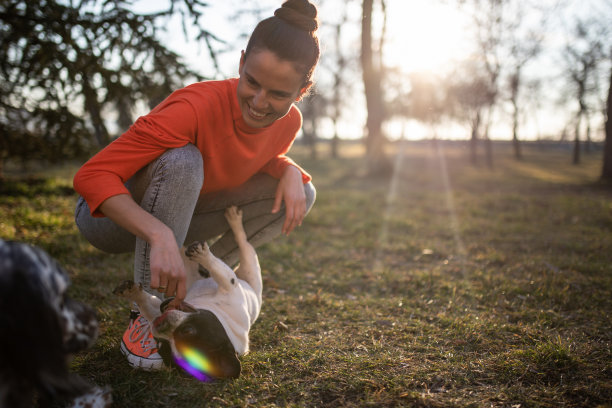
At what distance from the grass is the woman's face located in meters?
1.44

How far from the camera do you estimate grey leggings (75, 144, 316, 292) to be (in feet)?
6.30

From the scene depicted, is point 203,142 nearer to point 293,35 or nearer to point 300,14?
point 293,35

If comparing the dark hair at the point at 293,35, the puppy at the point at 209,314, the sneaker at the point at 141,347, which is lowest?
the sneaker at the point at 141,347

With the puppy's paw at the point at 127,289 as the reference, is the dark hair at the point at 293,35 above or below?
above

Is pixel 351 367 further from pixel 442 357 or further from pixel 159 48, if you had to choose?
pixel 159 48

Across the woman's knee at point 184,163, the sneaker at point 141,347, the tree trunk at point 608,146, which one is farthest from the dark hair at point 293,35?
the tree trunk at point 608,146

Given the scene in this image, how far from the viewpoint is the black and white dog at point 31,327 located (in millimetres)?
1006

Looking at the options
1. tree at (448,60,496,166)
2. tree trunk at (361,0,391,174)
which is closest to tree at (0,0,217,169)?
tree trunk at (361,0,391,174)

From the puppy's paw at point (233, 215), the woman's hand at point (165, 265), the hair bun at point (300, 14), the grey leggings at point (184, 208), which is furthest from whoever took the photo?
the puppy's paw at point (233, 215)

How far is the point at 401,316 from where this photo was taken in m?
2.88

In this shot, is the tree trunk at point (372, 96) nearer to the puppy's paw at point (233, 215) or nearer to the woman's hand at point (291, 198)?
the woman's hand at point (291, 198)

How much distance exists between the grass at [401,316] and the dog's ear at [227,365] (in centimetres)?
13

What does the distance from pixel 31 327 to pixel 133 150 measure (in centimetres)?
99

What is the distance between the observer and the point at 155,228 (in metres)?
1.64
